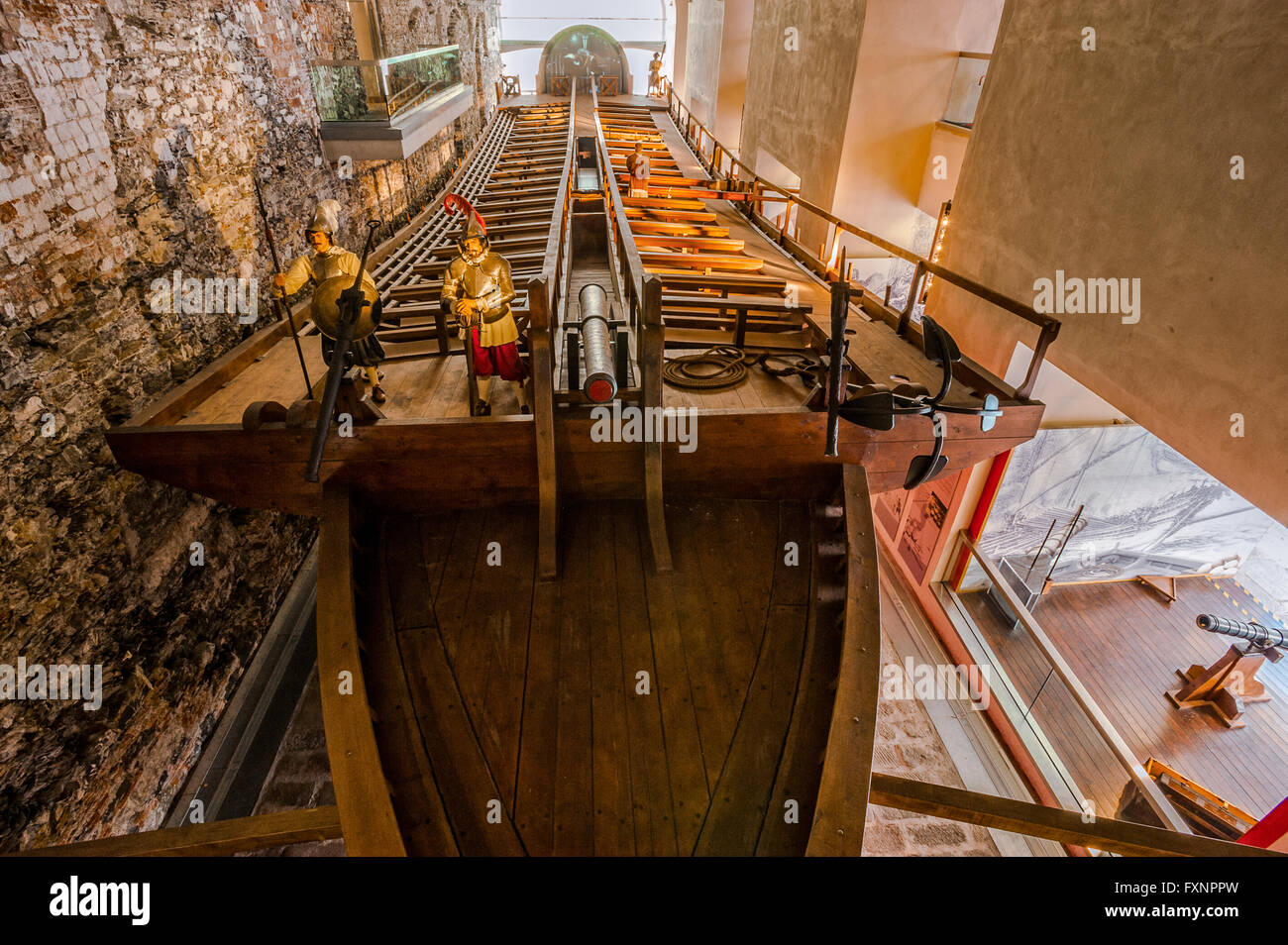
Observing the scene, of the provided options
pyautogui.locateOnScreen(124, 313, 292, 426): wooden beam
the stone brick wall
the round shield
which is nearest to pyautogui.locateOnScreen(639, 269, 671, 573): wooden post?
the round shield

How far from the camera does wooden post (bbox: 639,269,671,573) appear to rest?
3258 mm

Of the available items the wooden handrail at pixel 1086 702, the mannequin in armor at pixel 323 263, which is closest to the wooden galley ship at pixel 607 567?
the mannequin in armor at pixel 323 263

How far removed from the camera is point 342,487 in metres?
3.57

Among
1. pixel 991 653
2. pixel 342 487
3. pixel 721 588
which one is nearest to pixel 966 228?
pixel 991 653

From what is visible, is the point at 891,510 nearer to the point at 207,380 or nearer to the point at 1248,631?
the point at 1248,631

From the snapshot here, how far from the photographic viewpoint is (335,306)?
336 cm

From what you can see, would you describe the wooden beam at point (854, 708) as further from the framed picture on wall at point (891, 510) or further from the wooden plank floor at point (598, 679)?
the framed picture on wall at point (891, 510)

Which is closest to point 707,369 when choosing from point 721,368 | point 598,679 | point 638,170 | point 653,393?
point 721,368

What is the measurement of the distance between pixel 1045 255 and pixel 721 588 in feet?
14.0

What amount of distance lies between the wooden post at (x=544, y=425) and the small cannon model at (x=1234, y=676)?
6.53 m

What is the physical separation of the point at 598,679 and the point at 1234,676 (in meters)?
6.54

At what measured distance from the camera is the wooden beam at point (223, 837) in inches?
110

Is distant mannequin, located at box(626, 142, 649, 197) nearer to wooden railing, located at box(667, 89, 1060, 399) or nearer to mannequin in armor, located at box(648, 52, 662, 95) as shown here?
wooden railing, located at box(667, 89, 1060, 399)

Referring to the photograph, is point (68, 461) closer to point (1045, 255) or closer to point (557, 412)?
point (557, 412)
